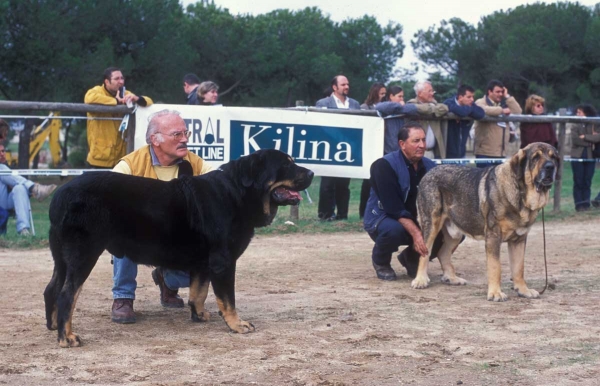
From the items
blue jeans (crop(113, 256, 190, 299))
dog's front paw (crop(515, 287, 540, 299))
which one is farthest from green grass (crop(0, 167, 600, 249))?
dog's front paw (crop(515, 287, 540, 299))

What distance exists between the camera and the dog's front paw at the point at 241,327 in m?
6.06

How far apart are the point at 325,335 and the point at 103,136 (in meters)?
5.95

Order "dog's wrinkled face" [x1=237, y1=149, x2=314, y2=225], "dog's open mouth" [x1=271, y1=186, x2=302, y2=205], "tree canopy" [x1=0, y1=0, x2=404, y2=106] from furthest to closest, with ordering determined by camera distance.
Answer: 1. "tree canopy" [x1=0, y1=0, x2=404, y2=106]
2. "dog's open mouth" [x1=271, y1=186, x2=302, y2=205]
3. "dog's wrinkled face" [x1=237, y1=149, x2=314, y2=225]

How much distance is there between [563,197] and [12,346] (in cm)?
1524

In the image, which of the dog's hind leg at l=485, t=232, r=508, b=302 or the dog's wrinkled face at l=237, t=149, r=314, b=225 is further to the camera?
the dog's hind leg at l=485, t=232, r=508, b=302

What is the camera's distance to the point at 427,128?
12.6m

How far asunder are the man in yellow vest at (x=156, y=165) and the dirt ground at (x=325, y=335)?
21 cm

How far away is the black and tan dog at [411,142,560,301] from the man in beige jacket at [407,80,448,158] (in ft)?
13.8

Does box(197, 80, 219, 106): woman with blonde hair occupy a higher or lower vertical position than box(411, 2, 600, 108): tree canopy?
lower

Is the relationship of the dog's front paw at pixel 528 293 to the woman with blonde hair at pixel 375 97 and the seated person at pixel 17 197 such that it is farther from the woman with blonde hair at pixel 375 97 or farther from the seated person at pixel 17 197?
the seated person at pixel 17 197

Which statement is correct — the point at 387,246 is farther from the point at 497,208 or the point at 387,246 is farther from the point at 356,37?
the point at 356,37

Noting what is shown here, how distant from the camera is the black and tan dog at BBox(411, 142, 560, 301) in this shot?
7.28 metres

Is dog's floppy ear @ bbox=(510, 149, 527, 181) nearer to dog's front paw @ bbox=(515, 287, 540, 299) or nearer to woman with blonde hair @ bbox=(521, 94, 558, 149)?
dog's front paw @ bbox=(515, 287, 540, 299)

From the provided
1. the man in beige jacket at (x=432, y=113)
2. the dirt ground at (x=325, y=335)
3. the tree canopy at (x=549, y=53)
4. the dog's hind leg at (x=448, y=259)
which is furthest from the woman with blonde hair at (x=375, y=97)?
the tree canopy at (x=549, y=53)
